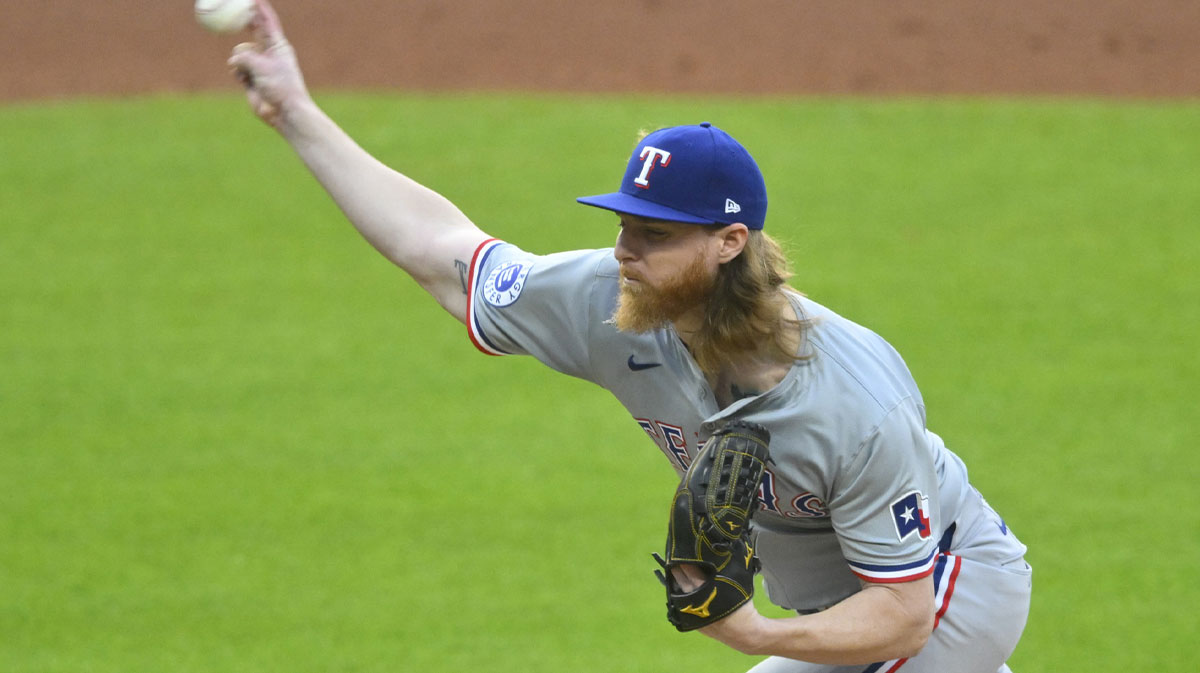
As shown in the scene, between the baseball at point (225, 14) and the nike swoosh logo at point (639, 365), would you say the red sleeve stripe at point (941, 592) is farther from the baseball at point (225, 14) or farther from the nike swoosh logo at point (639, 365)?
the baseball at point (225, 14)

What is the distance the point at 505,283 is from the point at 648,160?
23.7 inches

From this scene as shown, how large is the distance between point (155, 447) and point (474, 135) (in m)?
6.16

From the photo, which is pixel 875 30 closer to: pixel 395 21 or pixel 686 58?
pixel 686 58

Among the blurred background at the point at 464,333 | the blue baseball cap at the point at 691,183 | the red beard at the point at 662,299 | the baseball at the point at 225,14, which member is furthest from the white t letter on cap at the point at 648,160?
the blurred background at the point at 464,333

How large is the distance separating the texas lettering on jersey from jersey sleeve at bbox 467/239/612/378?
0.87 ft

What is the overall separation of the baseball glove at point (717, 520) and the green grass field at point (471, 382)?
2856mm

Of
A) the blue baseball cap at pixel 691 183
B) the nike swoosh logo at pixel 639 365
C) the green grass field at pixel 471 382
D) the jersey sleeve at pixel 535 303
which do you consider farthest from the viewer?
the green grass field at pixel 471 382

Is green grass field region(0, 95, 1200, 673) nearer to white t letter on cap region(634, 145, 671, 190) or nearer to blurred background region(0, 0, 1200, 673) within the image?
blurred background region(0, 0, 1200, 673)

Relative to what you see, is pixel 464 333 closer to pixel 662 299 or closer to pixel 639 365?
pixel 639 365

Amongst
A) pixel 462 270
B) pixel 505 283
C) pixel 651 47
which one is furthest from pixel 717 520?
pixel 651 47

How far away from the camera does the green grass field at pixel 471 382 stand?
6.40 m

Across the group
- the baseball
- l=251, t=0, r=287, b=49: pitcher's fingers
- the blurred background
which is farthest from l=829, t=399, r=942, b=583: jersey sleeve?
the blurred background

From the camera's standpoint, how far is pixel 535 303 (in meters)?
3.80

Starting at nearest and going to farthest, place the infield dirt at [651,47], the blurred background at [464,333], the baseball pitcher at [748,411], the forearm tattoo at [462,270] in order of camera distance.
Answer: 1. the baseball pitcher at [748,411]
2. the forearm tattoo at [462,270]
3. the blurred background at [464,333]
4. the infield dirt at [651,47]
